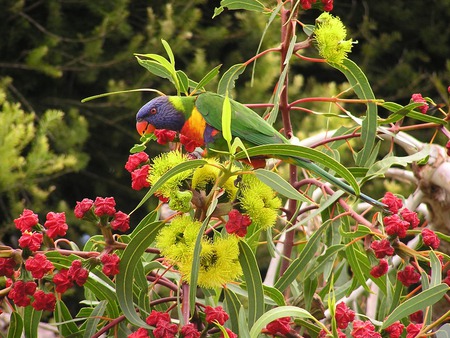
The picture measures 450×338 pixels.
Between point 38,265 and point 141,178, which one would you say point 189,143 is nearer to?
point 141,178

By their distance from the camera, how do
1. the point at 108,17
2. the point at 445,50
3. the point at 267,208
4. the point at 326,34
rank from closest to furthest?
the point at 267,208 → the point at 326,34 → the point at 108,17 → the point at 445,50

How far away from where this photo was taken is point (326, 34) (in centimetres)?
83

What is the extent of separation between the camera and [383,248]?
2.40 ft

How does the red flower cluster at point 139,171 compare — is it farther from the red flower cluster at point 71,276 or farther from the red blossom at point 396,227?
the red blossom at point 396,227

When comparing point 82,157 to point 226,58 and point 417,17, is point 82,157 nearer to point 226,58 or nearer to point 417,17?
point 226,58

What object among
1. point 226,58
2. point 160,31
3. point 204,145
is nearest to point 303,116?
point 226,58

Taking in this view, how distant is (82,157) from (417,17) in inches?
85.2

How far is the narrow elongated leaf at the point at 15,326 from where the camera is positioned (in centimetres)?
78

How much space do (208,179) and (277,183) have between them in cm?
7

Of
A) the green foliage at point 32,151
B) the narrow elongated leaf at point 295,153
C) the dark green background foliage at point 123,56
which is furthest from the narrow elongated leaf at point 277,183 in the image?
the dark green background foliage at point 123,56

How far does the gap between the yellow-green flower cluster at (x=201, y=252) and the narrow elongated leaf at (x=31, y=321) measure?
206 mm

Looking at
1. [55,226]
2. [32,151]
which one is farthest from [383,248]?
[32,151]

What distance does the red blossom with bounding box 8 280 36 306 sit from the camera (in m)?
0.70

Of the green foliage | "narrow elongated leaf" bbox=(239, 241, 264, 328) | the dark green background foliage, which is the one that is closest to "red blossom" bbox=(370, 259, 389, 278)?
"narrow elongated leaf" bbox=(239, 241, 264, 328)
